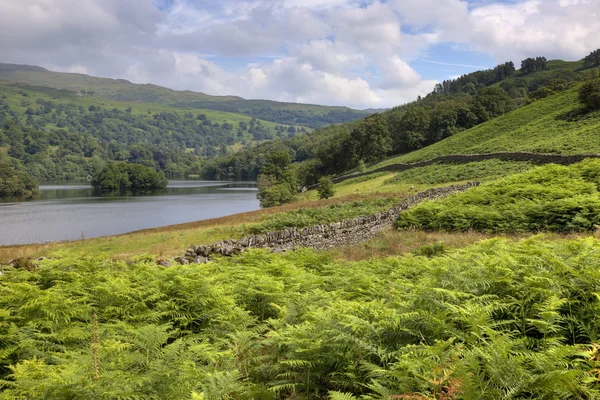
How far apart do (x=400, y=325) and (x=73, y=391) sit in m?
3.52

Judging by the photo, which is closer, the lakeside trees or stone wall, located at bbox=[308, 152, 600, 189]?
stone wall, located at bbox=[308, 152, 600, 189]

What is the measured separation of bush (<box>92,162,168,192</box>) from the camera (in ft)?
334

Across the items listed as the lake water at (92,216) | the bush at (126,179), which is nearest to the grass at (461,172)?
the lake water at (92,216)

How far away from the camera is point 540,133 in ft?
160

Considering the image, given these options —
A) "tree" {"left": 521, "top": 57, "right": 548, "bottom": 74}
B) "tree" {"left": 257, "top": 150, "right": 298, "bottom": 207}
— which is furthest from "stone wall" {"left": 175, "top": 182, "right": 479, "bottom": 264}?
"tree" {"left": 521, "top": 57, "right": 548, "bottom": 74}

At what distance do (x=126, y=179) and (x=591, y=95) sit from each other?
9886 cm

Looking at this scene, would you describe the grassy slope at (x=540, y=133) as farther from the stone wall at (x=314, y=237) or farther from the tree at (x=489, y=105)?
the stone wall at (x=314, y=237)

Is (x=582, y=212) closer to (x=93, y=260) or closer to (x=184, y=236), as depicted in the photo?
(x=93, y=260)

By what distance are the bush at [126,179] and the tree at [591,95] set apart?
9650 cm

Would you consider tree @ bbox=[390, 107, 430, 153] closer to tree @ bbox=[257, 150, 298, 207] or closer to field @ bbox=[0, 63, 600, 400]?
tree @ bbox=[257, 150, 298, 207]

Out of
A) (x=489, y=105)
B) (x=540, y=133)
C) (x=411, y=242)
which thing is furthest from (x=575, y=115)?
(x=411, y=242)

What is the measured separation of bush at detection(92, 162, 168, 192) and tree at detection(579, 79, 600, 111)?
96.5 m

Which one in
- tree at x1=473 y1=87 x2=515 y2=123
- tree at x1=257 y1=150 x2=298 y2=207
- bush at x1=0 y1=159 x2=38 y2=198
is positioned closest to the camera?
tree at x1=257 y1=150 x2=298 y2=207

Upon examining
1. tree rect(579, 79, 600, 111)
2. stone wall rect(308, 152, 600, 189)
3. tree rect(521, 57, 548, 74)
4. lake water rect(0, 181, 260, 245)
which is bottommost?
lake water rect(0, 181, 260, 245)
